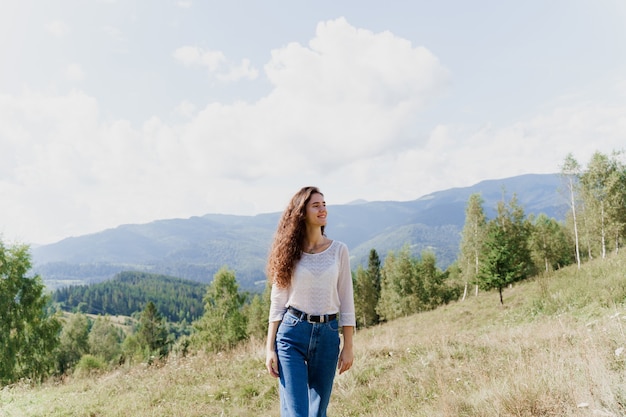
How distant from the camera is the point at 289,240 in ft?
11.2

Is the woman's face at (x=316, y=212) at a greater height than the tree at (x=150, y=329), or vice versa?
the woman's face at (x=316, y=212)

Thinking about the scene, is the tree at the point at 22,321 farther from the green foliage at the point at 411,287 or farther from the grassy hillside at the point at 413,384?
the green foliage at the point at 411,287

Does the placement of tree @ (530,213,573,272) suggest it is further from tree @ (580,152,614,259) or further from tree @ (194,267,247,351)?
tree @ (194,267,247,351)

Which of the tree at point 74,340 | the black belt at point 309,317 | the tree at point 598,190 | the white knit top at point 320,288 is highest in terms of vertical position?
the tree at point 598,190

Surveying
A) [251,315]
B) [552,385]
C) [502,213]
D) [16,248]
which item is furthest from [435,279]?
[552,385]

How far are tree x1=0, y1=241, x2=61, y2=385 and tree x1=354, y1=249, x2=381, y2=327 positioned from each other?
36.9m

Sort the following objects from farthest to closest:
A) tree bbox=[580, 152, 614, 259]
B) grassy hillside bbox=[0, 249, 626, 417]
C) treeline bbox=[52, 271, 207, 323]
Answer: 1. treeline bbox=[52, 271, 207, 323]
2. tree bbox=[580, 152, 614, 259]
3. grassy hillside bbox=[0, 249, 626, 417]

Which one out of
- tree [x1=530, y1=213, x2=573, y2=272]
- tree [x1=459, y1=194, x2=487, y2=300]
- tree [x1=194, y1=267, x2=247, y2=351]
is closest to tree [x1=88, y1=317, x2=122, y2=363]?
tree [x1=194, y1=267, x2=247, y2=351]

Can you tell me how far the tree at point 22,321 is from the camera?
19.4m

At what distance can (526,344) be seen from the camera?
6.71 metres

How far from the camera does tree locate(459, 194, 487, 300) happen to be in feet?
121

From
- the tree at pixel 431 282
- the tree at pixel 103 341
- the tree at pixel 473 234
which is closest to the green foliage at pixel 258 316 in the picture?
the tree at pixel 431 282

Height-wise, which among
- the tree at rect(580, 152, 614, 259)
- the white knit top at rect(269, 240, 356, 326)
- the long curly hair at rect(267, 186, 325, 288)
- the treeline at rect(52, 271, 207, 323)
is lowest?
the treeline at rect(52, 271, 207, 323)

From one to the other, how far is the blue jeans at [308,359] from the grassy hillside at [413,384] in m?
1.75
